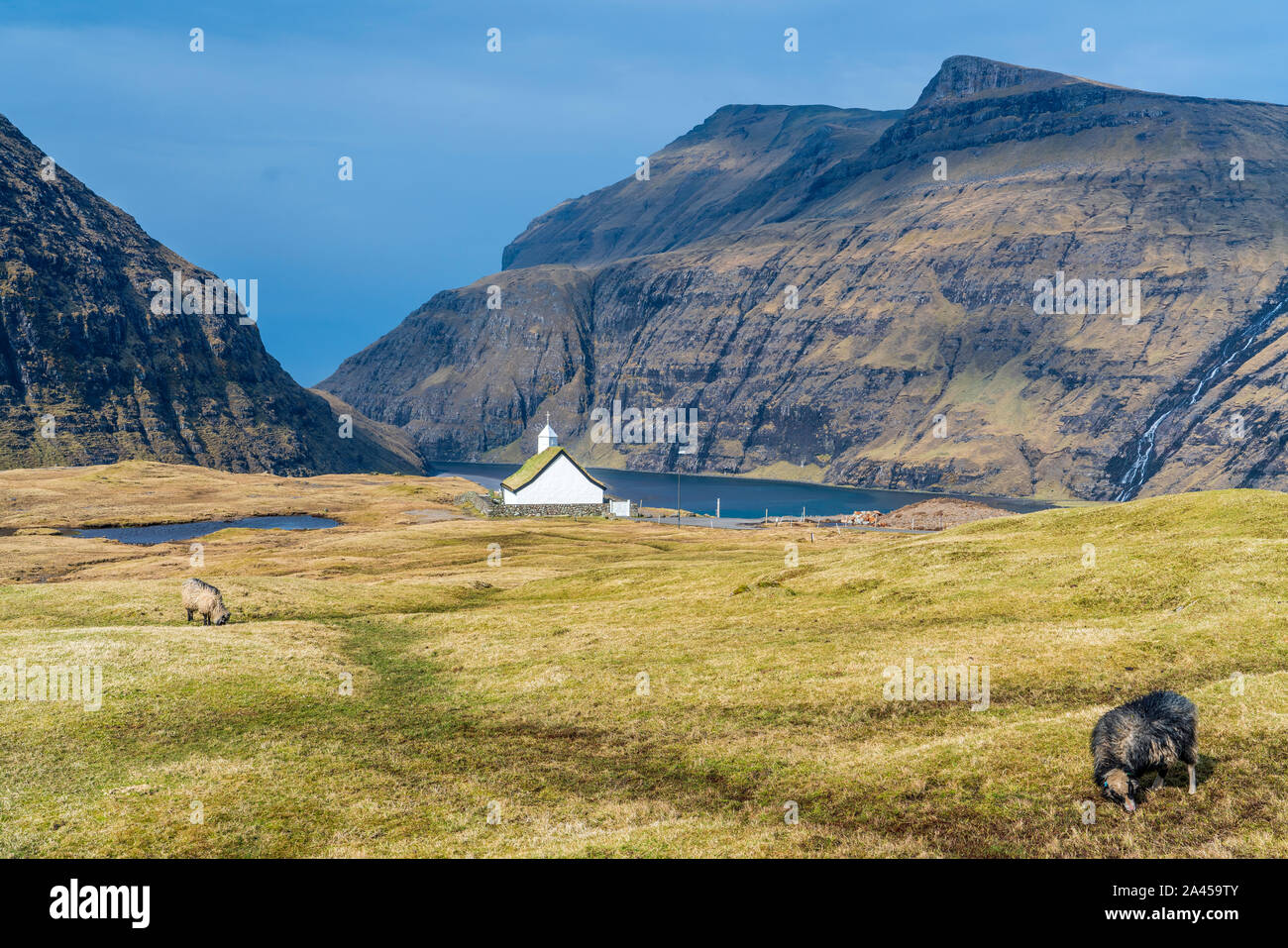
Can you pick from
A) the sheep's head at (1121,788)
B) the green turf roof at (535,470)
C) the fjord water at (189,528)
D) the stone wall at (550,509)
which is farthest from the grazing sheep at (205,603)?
the stone wall at (550,509)

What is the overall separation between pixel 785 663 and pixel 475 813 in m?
15.3

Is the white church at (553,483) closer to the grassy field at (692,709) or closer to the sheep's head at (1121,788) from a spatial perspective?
the grassy field at (692,709)

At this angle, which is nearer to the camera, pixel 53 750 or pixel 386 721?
pixel 53 750

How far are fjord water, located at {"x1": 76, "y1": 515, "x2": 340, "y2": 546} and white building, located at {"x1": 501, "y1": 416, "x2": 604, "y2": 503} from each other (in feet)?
96.2

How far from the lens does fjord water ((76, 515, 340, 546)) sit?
126 m

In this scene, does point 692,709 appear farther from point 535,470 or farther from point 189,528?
point 189,528

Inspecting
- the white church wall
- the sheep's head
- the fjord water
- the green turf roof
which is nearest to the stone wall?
the white church wall

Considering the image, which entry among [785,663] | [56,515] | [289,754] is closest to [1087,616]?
[785,663]

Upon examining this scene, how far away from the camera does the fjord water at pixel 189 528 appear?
126 metres

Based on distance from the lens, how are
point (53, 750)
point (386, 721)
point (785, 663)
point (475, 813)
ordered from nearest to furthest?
1. point (475, 813)
2. point (53, 750)
3. point (386, 721)
4. point (785, 663)
